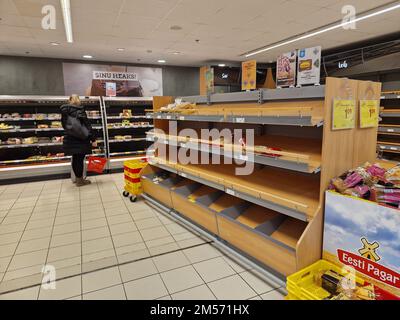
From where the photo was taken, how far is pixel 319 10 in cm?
450

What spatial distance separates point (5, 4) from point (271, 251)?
15.8 feet

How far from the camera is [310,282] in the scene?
2098 mm

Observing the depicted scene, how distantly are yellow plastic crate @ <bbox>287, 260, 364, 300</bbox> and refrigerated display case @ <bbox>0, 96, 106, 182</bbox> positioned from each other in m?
5.89

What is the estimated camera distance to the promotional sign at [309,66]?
2.22 m

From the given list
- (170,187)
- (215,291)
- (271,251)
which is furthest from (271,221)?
(170,187)

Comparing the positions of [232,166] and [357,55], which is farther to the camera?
[357,55]

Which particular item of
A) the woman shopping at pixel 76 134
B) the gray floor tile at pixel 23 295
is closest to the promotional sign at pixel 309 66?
the gray floor tile at pixel 23 295

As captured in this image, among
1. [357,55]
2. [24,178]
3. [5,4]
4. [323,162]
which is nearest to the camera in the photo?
[323,162]

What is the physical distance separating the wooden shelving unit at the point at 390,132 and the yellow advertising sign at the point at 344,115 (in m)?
4.12

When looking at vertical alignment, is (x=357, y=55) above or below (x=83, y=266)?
above

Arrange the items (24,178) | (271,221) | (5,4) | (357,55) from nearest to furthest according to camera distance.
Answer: (271,221) < (5,4) < (24,178) < (357,55)

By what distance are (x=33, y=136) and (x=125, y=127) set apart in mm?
2208
